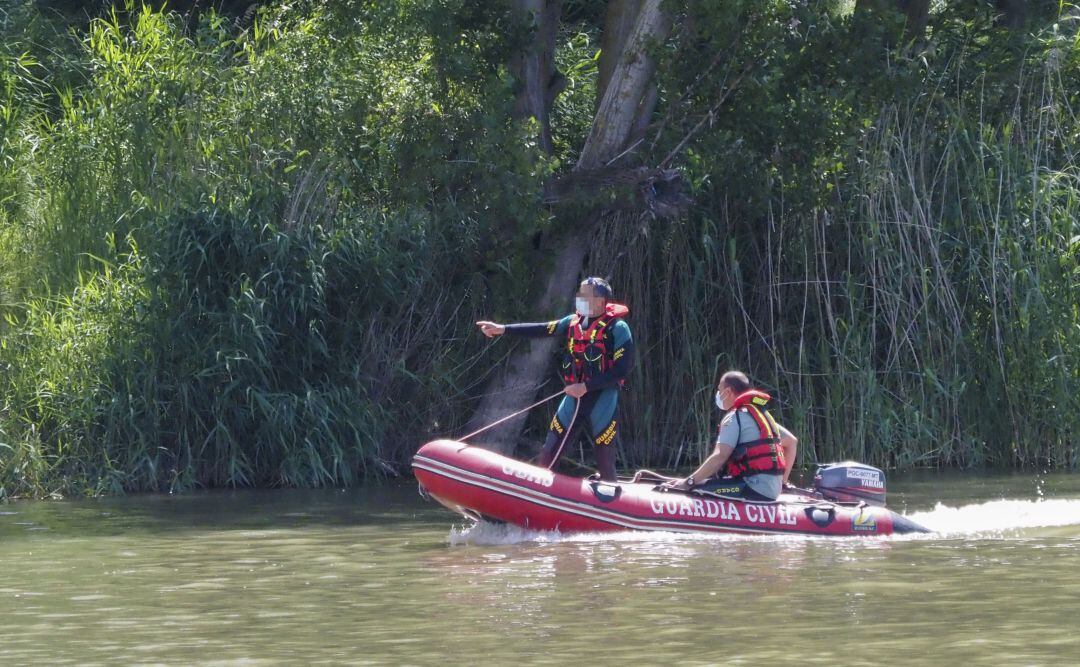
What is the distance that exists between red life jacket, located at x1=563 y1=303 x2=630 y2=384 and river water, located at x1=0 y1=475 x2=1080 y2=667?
1095 mm

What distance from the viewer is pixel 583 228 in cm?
1264

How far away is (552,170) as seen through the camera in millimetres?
11992

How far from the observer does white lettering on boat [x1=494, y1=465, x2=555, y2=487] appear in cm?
886

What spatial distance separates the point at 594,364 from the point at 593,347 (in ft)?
0.33

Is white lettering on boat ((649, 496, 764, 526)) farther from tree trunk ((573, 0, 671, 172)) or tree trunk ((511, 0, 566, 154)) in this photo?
tree trunk ((511, 0, 566, 154))

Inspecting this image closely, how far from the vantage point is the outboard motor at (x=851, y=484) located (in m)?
9.09

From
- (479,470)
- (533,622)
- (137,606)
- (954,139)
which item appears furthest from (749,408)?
(954,139)

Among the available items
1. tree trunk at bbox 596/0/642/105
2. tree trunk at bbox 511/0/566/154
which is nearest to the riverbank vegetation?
tree trunk at bbox 511/0/566/154

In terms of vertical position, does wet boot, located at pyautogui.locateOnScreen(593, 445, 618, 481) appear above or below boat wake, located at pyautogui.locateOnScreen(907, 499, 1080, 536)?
above

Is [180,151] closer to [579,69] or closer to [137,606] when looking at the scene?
[579,69]

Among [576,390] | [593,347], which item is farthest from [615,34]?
[576,390]

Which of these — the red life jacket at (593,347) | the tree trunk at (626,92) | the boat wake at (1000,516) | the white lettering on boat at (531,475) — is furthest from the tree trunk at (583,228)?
the boat wake at (1000,516)

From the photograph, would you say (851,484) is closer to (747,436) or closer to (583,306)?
(747,436)

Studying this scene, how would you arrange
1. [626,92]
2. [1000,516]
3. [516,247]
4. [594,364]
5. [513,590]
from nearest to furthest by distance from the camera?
[513,590] → [1000,516] → [594,364] → [516,247] → [626,92]
